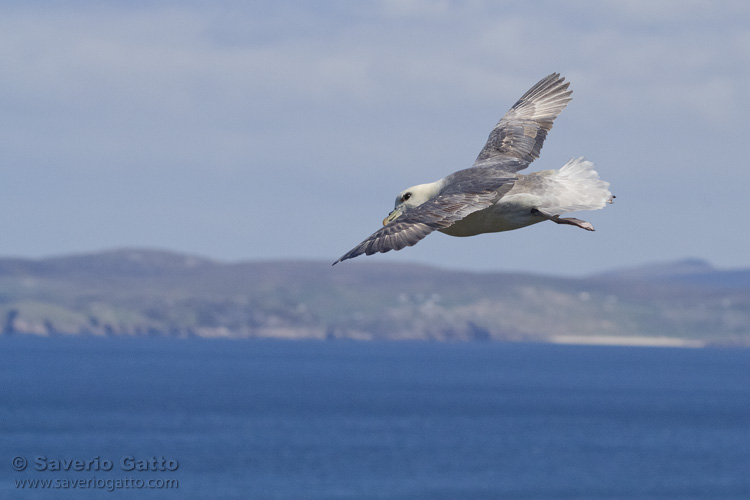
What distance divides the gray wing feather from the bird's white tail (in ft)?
3.17

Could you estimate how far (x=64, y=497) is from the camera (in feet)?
424

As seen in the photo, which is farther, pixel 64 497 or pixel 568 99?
pixel 64 497

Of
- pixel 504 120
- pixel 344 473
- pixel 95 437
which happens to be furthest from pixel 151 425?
pixel 504 120

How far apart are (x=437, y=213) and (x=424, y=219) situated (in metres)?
0.23

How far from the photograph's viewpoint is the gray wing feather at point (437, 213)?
1453cm

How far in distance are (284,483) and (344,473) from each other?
1071cm

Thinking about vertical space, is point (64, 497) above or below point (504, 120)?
below

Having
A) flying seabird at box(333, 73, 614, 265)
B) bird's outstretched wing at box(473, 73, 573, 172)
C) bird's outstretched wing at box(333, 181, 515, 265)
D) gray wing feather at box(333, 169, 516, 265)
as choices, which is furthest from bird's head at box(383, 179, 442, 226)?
bird's outstretched wing at box(473, 73, 573, 172)

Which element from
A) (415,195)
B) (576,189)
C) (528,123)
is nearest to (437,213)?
(415,195)

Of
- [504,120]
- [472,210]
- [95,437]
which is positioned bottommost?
[95,437]

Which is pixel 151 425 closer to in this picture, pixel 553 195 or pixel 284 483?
pixel 284 483

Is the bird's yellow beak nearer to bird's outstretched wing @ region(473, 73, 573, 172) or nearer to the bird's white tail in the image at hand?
the bird's white tail

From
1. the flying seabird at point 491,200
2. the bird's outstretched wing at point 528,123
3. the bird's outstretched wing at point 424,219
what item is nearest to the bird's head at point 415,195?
the flying seabird at point 491,200

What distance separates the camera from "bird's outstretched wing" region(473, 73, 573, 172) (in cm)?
2142
